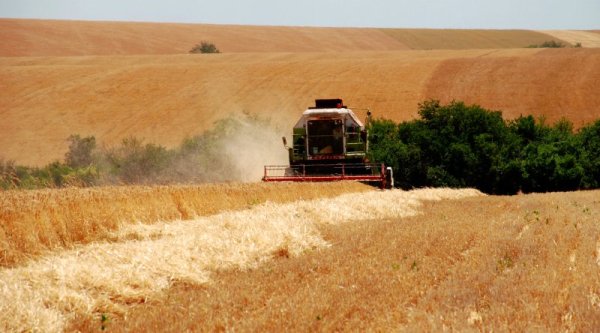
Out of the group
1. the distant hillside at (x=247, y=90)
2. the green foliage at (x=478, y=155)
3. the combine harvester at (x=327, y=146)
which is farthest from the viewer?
the distant hillside at (x=247, y=90)

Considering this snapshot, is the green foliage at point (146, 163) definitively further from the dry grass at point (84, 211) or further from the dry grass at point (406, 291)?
the dry grass at point (406, 291)

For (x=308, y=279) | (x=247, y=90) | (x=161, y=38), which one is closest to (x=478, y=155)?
(x=247, y=90)

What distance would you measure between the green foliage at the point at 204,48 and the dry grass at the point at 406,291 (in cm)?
8043

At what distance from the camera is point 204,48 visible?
91375 mm

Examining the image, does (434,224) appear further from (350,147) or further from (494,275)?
(350,147)

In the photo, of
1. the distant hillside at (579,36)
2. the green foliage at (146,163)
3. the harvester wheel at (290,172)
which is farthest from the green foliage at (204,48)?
the harvester wheel at (290,172)

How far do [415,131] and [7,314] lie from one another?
1246 inches

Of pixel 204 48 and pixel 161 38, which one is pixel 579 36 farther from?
pixel 161 38

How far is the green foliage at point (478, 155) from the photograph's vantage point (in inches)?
1405

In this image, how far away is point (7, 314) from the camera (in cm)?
658

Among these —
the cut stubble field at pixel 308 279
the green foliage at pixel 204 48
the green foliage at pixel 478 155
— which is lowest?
the green foliage at pixel 478 155

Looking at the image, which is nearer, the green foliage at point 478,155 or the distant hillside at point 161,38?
the green foliage at point 478,155

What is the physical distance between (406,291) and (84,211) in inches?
244

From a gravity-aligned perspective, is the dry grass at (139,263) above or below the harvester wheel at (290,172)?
above
